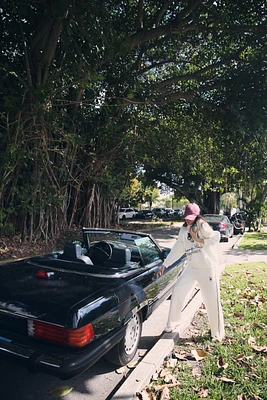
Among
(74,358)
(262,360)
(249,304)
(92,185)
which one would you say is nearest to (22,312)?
(74,358)

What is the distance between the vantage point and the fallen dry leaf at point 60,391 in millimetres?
2635

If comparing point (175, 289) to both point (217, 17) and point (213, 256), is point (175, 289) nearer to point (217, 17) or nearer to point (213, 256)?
point (213, 256)

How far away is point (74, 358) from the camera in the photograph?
92.4 inches

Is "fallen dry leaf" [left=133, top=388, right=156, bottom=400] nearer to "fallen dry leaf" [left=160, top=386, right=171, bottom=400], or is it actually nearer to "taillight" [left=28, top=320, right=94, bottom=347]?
"fallen dry leaf" [left=160, top=386, right=171, bottom=400]

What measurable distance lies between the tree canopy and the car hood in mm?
3976

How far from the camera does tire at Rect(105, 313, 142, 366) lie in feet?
9.78

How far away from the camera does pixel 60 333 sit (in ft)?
7.94

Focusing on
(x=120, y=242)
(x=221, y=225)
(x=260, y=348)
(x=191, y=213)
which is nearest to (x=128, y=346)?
(x=120, y=242)

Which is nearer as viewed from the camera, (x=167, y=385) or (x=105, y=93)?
(x=167, y=385)

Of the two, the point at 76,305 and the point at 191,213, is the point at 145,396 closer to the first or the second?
the point at 76,305

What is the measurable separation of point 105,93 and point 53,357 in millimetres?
A: 8492

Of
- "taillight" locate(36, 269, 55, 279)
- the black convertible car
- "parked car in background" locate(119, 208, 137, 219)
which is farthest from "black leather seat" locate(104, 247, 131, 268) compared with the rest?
"parked car in background" locate(119, 208, 137, 219)

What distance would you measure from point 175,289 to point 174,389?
3.95 feet

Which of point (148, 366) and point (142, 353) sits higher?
point (148, 366)
